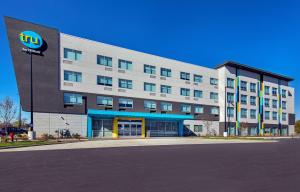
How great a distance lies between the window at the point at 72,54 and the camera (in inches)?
1298

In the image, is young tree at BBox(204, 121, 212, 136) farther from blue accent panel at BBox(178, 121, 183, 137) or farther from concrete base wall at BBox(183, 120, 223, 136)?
blue accent panel at BBox(178, 121, 183, 137)

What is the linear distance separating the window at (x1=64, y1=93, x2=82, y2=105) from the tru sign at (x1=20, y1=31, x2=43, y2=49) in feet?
26.4

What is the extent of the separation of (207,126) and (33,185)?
4368 centimetres

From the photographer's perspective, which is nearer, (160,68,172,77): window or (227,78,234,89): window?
(160,68,172,77): window

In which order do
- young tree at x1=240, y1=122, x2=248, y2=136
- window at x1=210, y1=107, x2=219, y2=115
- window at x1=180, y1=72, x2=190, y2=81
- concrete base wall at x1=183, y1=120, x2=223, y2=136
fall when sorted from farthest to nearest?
young tree at x1=240, y1=122, x2=248, y2=136 < window at x1=210, y1=107, x2=219, y2=115 < window at x1=180, y1=72, x2=190, y2=81 < concrete base wall at x1=183, y1=120, x2=223, y2=136

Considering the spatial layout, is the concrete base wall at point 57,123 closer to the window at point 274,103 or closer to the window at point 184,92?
the window at point 184,92

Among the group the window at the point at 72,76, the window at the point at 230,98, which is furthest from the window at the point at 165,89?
A: the window at the point at 230,98

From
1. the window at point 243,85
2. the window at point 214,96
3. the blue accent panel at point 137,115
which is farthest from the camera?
the window at point 243,85

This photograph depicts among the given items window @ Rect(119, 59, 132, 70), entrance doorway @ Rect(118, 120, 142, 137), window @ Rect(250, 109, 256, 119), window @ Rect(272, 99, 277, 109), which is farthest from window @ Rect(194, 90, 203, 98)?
window @ Rect(272, 99, 277, 109)

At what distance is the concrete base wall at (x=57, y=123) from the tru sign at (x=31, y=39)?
32.0 ft

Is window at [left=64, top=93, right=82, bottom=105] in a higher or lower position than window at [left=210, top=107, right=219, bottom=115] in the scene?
higher

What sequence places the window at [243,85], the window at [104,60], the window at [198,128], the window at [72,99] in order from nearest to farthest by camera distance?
the window at [72,99]
the window at [104,60]
the window at [198,128]
the window at [243,85]

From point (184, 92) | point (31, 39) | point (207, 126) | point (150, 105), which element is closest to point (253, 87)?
point (207, 126)

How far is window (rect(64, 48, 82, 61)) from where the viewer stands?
1298 inches
